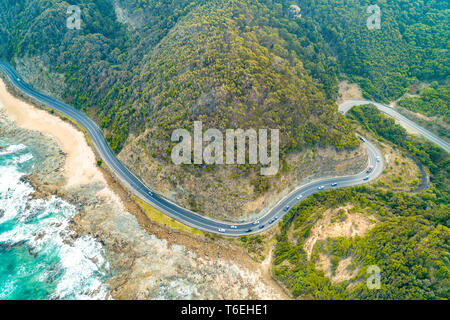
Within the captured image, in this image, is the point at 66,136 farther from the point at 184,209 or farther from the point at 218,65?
the point at 218,65

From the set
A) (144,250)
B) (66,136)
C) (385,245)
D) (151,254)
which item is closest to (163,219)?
(144,250)

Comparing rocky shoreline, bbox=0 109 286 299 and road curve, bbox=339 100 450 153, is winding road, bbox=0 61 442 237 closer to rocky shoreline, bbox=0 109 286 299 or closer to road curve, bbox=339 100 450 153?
road curve, bbox=339 100 450 153

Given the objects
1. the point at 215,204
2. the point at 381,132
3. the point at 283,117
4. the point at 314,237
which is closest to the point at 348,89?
the point at 381,132

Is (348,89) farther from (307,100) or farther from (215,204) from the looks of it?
(215,204)

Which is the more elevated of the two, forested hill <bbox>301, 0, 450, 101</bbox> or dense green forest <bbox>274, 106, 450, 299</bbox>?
forested hill <bbox>301, 0, 450, 101</bbox>

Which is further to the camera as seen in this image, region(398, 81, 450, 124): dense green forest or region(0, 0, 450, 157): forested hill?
region(398, 81, 450, 124): dense green forest

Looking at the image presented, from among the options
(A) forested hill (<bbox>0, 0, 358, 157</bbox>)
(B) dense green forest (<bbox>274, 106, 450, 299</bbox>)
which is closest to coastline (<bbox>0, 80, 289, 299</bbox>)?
(B) dense green forest (<bbox>274, 106, 450, 299</bbox>)

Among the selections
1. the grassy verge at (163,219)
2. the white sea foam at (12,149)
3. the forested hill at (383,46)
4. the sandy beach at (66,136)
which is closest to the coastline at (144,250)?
the sandy beach at (66,136)

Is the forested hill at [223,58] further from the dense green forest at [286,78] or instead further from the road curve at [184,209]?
the road curve at [184,209]
